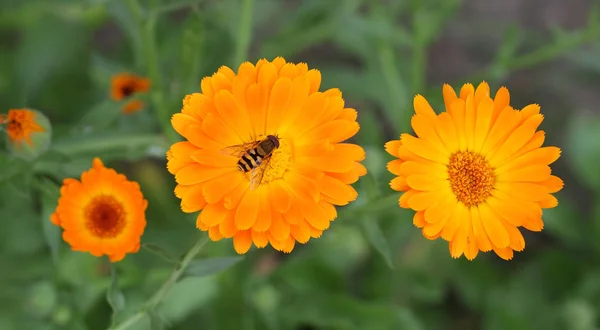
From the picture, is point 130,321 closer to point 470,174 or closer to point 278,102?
point 278,102

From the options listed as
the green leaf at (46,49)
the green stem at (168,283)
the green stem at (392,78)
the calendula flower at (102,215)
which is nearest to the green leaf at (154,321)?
the green stem at (168,283)

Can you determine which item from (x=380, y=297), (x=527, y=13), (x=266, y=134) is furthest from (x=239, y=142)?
(x=527, y=13)

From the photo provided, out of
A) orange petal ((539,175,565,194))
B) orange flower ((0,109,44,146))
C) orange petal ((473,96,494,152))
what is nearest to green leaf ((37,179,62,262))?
orange flower ((0,109,44,146))

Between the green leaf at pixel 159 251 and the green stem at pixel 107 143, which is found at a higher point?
the green stem at pixel 107 143

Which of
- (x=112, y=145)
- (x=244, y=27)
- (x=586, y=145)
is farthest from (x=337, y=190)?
Result: (x=586, y=145)

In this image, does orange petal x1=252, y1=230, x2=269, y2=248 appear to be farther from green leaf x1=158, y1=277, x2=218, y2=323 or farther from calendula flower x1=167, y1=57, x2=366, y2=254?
green leaf x1=158, y1=277, x2=218, y2=323

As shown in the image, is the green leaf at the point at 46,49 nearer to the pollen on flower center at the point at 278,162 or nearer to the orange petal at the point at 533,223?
the pollen on flower center at the point at 278,162

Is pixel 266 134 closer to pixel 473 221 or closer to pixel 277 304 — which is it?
pixel 473 221
